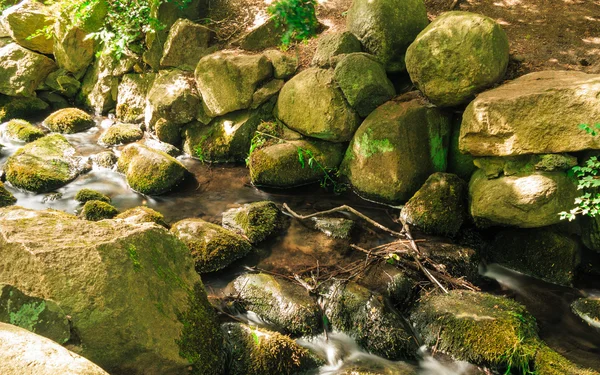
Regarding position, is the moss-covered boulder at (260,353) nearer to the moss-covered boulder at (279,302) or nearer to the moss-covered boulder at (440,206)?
the moss-covered boulder at (279,302)

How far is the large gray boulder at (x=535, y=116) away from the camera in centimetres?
484

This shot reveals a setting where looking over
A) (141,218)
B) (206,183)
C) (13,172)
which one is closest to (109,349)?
(141,218)

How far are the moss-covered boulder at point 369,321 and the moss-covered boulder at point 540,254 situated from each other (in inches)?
73.5

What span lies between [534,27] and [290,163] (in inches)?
177

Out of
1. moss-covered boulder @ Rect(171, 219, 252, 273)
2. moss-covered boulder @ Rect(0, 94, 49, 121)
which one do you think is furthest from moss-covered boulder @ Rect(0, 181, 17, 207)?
moss-covered boulder @ Rect(0, 94, 49, 121)

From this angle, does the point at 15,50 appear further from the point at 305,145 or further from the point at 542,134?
the point at 542,134

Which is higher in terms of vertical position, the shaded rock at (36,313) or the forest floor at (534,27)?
the forest floor at (534,27)

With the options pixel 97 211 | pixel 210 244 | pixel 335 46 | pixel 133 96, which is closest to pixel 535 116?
pixel 335 46

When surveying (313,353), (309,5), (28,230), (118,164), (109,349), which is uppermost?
(309,5)

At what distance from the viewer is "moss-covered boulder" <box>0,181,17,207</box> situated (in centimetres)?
688

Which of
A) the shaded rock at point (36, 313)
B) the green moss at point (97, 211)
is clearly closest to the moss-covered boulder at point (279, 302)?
the shaded rock at point (36, 313)

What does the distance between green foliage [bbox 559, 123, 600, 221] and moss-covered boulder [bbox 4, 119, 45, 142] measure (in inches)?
383

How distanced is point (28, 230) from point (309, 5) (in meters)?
3.07

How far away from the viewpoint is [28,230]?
3248 mm
